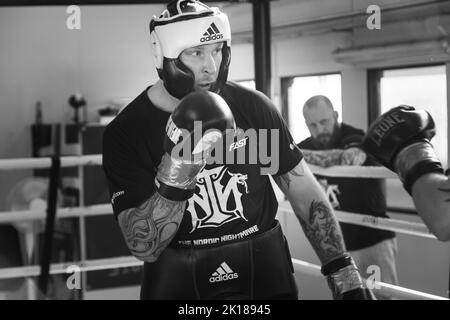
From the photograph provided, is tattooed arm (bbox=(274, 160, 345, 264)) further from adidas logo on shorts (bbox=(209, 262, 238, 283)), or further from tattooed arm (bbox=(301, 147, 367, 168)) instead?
tattooed arm (bbox=(301, 147, 367, 168))

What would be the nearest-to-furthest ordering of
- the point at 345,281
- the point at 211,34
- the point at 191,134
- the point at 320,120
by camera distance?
the point at 191,134, the point at 211,34, the point at 345,281, the point at 320,120

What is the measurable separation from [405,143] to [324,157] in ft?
1.85

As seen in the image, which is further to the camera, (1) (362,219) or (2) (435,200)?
(1) (362,219)

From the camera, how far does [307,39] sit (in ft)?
7.38

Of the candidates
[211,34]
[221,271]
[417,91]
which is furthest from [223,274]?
[417,91]

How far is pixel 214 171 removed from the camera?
1.61 m

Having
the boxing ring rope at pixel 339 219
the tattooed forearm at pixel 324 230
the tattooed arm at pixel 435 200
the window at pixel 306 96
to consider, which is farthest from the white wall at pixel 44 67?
the tattooed arm at pixel 435 200

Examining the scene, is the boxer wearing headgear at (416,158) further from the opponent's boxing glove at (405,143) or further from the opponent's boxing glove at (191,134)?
the opponent's boxing glove at (191,134)

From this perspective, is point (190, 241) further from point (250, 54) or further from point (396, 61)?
point (396, 61)

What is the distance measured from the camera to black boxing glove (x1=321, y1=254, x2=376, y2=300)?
5.46 ft

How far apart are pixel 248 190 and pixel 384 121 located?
1.14ft

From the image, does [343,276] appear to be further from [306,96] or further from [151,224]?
[306,96]

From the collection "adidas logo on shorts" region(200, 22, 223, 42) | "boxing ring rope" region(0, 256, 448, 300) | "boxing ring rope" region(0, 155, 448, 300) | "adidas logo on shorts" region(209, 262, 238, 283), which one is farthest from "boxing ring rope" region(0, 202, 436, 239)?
"adidas logo on shorts" region(200, 22, 223, 42)

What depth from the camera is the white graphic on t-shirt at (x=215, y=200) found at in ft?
5.26
